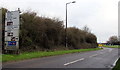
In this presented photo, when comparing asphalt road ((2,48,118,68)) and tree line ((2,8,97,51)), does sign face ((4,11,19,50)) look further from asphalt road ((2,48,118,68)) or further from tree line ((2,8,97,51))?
asphalt road ((2,48,118,68))

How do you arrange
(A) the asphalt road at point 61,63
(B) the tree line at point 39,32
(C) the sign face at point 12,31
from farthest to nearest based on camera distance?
(B) the tree line at point 39,32
(C) the sign face at point 12,31
(A) the asphalt road at point 61,63

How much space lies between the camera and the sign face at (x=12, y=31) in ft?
51.9

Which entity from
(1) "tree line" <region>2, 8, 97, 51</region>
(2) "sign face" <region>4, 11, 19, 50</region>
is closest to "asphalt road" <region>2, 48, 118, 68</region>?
(2) "sign face" <region>4, 11, 19, 50</region>

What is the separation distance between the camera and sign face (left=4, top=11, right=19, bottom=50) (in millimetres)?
15805

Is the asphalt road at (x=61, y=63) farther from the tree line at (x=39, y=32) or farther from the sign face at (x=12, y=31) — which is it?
the tree line at (x=39, y=32)

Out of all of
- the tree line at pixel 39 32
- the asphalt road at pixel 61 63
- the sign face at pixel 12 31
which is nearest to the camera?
the asphalt road at pixel 61 63

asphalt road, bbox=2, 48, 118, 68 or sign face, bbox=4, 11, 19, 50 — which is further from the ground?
sign face, bbox=4, 11, 19, 50

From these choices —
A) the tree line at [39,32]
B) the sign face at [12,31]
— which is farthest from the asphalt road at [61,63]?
the tree line at [39,32]

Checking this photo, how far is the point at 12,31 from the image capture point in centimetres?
1597

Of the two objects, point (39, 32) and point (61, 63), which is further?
point (39, 32)

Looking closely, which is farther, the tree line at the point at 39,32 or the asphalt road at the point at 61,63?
the tree line at the point at 39,32

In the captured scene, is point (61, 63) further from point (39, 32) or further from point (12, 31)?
point (39, 32)

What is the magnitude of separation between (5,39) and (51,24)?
10225 millimetres

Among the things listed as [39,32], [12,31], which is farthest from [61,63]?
[39,32]
